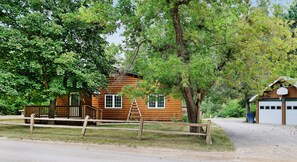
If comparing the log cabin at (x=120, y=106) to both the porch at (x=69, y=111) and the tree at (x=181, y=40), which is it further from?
the tree at (x=181, y=40)

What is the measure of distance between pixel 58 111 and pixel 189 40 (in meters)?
14.8

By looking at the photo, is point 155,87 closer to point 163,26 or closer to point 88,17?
point 163,26

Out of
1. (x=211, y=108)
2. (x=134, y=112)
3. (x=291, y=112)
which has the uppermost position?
(x=291, y=112)

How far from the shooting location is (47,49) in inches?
733

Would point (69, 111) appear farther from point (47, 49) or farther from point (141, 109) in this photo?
point (47, 49)

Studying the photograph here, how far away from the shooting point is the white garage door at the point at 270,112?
2866 centimetres

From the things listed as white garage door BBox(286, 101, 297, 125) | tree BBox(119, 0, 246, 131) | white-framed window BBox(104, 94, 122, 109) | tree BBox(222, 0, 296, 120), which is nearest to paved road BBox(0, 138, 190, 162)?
tree BBox(119, 0, 246, 131)

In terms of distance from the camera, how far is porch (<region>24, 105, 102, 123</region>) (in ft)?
79.2

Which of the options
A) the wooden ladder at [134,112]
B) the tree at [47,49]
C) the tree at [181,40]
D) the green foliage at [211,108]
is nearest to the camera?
the tree at [181,40]

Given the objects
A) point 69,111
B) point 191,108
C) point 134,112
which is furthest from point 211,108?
point 191,108

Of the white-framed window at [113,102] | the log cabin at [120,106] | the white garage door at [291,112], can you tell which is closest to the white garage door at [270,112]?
the white garage door at [291,112]

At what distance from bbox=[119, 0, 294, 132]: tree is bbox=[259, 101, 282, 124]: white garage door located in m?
15.2

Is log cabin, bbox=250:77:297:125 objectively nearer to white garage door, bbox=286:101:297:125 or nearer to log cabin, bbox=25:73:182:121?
white garage door, bbox=286:101:297:125

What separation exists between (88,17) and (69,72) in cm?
629
